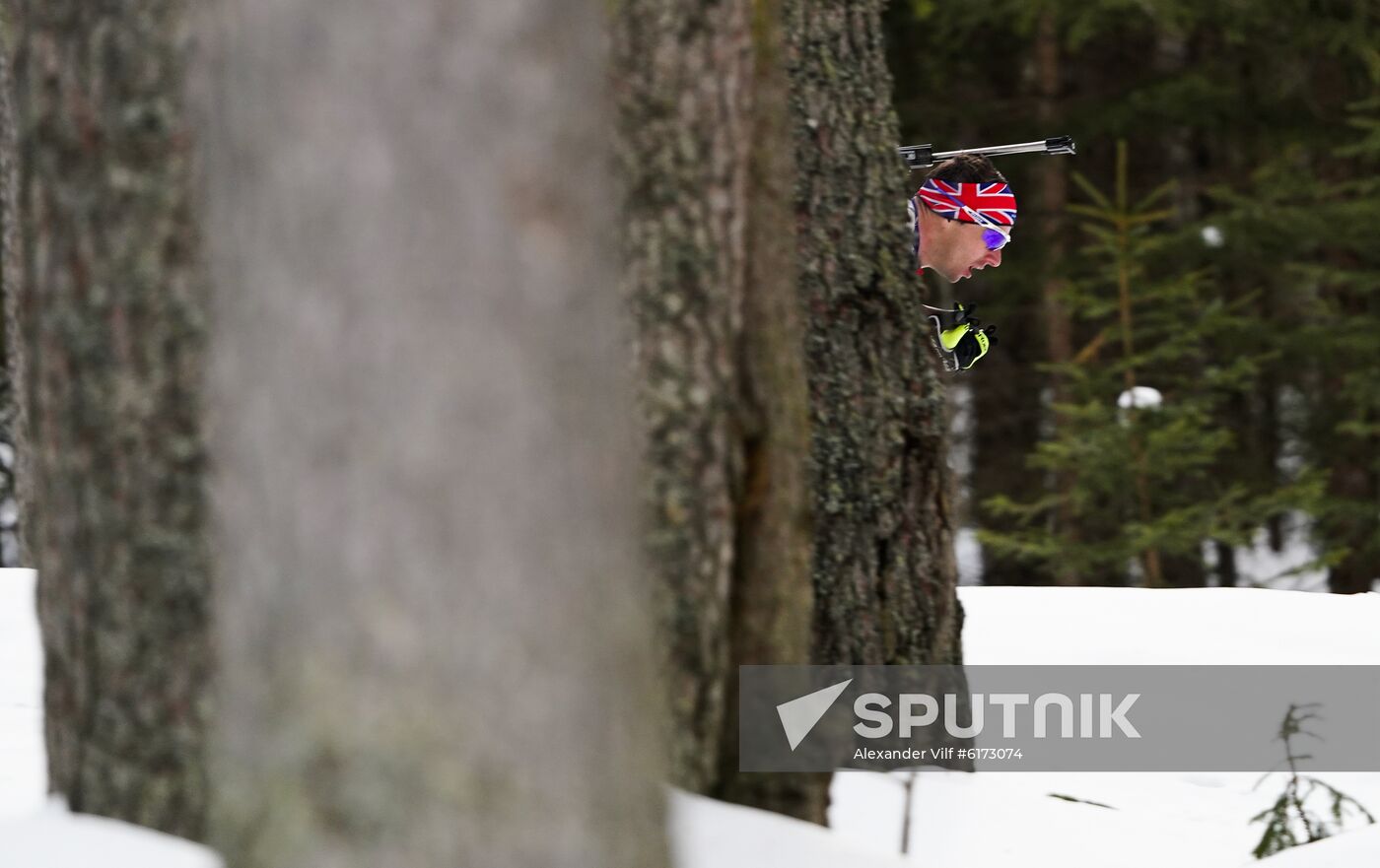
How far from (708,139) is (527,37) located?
1451 mm

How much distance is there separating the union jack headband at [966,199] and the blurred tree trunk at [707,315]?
2.67 feet

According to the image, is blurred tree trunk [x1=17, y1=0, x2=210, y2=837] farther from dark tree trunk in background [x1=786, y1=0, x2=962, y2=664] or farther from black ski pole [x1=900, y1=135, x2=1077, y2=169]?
black ski pole [x1=900, y1=135, x2=1077, y2=169]

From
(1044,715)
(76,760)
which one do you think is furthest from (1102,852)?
(76,760)

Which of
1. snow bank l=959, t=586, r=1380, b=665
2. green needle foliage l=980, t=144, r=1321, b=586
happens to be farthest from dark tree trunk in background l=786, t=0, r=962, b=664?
green needle foliage l=980, t=144, r=1321, b=586

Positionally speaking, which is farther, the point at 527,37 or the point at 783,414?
the point at 783,414

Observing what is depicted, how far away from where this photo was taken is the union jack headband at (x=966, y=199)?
11.9 ft

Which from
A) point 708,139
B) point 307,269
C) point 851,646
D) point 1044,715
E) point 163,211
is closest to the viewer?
point 307,269

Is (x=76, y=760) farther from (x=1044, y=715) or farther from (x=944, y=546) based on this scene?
(x=1044, y=715)

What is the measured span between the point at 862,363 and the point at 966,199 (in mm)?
484

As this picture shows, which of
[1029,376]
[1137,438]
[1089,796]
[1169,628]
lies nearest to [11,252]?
[1089,796]

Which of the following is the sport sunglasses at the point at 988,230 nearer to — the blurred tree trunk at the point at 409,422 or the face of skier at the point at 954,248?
the face of skier at the point at 954,248

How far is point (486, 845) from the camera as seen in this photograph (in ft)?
5.03

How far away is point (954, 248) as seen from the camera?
3730 mm

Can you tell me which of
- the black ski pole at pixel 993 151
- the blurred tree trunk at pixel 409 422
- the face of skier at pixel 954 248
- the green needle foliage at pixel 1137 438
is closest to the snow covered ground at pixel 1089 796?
the blurred tree trunk at pixel 409 422
